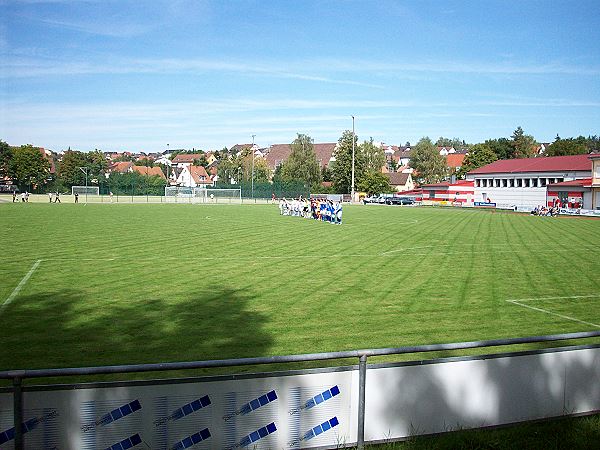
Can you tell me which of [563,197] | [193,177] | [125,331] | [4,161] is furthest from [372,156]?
[125,331]

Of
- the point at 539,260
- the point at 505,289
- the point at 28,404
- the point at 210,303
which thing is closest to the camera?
the point at 28,404

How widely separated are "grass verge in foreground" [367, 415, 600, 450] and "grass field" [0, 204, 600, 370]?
3.99 metres

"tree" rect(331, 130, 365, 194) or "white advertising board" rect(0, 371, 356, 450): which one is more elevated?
"tree" rect(331, 130, 365, 194)

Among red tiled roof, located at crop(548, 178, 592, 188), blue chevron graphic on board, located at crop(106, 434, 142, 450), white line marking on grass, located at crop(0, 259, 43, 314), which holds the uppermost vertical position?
red tiled roof, located at crop(548, 178, 592, 188)

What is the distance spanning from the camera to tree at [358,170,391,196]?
104m

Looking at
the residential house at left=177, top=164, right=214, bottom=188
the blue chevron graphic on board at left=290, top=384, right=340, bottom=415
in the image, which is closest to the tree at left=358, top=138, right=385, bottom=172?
the residential house at left=177, top=164, right=214, bottom=188

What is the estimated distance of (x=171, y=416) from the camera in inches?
189

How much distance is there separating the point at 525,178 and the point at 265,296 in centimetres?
8043

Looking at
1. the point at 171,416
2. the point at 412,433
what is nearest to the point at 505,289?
the point at 412,433

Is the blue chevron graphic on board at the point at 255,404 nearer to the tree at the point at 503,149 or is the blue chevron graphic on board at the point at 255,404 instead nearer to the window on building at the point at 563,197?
the window on building at the point at 563,197

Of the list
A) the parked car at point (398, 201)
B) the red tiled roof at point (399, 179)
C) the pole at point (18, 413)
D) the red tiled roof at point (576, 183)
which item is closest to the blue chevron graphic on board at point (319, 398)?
the pole at point (18, 413)

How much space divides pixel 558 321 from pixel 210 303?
7.67 m

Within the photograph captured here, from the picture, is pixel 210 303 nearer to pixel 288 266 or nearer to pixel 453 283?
pixel 288 266

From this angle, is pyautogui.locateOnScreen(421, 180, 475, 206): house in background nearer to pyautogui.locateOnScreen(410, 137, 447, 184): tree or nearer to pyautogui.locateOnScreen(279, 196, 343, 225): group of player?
pyautogui.locateOnScreen(410, 137, 447, 184): tree
